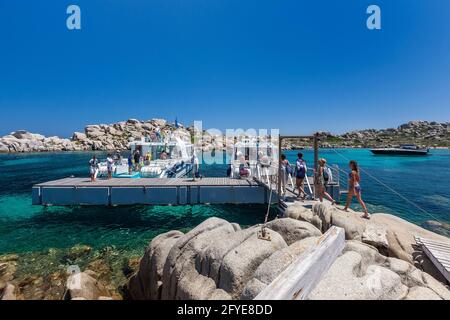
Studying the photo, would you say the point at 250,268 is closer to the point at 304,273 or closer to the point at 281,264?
the point at 281,264

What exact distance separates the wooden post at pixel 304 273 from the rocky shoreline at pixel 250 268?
0.18 m

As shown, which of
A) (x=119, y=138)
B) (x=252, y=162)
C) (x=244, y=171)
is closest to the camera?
(x=244, y=171)

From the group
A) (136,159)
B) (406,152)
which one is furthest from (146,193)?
(406,152)

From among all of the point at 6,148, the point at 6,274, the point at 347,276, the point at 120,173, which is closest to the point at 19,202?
the point at 120,173

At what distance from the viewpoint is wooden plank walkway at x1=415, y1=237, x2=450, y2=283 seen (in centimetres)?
520

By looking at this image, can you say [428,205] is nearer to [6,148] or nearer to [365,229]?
[365,229]

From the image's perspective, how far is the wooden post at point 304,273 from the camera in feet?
9.27

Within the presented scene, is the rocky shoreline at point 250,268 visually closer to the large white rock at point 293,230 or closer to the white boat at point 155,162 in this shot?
the large white rock at point 293,230

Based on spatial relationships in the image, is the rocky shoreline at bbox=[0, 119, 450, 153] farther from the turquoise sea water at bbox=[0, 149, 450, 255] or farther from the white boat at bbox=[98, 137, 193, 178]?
the turquoise sea water at bbox=[0, 149, 450, 255]

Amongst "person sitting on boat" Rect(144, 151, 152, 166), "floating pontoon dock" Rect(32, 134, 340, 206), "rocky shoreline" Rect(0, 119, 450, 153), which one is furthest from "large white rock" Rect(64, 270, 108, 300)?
"rocky shoreline" Rect(0, 119, 450, 153)

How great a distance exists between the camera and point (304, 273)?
325cm

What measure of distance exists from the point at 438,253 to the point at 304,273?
16.5 ft

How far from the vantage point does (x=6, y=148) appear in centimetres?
8756

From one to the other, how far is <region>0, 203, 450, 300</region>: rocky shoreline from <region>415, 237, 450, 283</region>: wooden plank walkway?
0.21m
